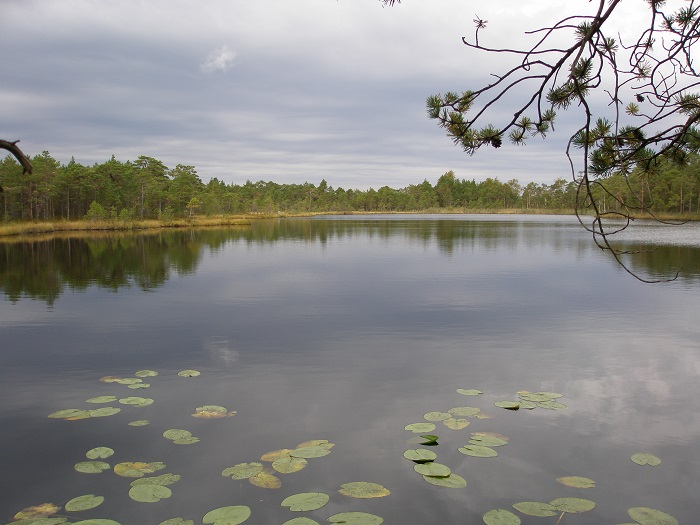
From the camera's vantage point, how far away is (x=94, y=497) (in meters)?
4.86

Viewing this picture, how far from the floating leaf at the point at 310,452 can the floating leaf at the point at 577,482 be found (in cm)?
244

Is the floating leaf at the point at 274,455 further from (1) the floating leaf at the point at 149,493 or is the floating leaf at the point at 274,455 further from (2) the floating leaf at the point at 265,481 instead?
(1) the floating leaf at the point at 149,493

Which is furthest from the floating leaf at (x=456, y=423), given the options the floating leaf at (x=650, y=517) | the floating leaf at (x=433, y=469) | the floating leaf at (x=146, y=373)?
the floating leaf at (x=146, y=373)

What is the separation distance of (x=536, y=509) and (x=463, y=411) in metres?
2.27

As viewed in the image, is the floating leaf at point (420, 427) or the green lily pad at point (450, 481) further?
the floating leaf at point (420, 427)

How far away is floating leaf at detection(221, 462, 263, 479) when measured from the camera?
205 inches

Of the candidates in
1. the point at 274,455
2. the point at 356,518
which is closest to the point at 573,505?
the point at 356,518

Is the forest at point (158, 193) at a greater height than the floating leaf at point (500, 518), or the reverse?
the forest at point (158, 193)

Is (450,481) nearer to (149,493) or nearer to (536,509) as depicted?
(536,509)

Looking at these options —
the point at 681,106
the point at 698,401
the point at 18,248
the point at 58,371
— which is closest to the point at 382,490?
the point at 681,106

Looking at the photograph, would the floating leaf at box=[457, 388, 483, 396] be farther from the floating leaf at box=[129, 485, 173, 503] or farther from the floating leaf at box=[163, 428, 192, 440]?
the floating leaf at box=[129, 485, 173, 503]

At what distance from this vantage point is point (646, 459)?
5.67 m

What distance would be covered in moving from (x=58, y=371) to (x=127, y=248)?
25.5 meters

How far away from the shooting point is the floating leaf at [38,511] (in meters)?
4.71
